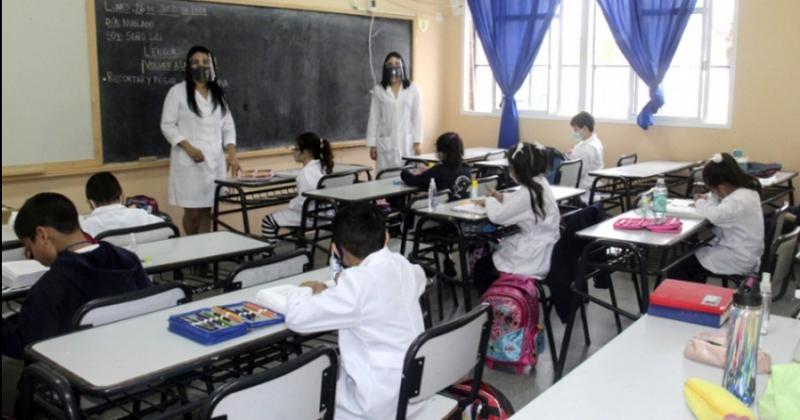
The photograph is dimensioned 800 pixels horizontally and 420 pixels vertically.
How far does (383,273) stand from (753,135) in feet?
17.7

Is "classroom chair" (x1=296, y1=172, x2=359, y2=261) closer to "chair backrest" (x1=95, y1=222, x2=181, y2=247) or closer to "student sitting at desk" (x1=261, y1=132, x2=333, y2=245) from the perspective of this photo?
"student sitting at desk" (x1=261, y1=132, x2=333, y2=245)

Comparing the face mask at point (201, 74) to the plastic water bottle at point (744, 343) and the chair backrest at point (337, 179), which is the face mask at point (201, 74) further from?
the plastic water bottle at point (744, 343)

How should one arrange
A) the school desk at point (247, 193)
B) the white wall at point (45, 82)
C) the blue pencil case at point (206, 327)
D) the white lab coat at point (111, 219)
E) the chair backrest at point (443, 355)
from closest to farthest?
1. the chair backrest at point (443, 355)
2. the blue pencil case at point (206, 327)
3. the white lab coat at point (111, 219)
4. the white wall at point (45, 82)
5. the school desk at point (247, 193)

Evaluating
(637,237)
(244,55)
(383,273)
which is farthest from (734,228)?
(244,55)

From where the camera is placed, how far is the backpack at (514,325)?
371 cm

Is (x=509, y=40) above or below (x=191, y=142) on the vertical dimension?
above

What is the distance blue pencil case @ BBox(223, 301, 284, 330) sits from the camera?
2.30 m

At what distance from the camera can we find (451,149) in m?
4.98

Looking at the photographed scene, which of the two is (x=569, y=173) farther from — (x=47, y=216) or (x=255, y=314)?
(x=47, y=216)

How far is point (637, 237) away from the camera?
12.0ft

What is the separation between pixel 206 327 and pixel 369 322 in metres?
0.48

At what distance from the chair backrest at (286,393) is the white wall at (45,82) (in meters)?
3.68

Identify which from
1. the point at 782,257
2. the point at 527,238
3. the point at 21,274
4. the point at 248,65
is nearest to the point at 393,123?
the point at 248,65

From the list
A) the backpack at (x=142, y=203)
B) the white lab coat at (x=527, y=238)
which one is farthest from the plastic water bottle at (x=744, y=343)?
the backpack at (x=142, y=203)
